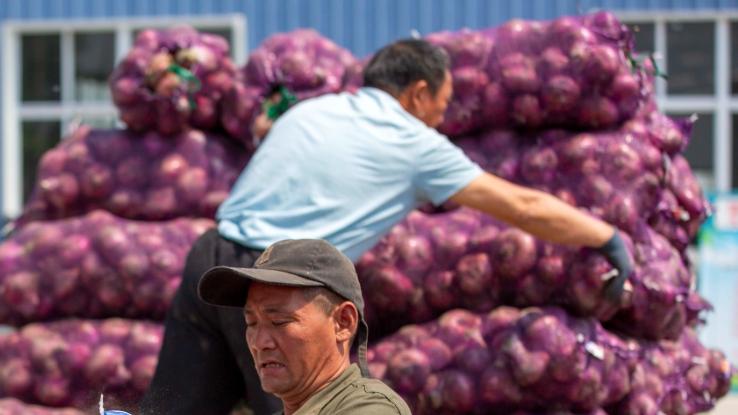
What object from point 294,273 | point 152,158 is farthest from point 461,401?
point 294,273

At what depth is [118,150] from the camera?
13.1ft

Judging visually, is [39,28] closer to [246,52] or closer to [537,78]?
[246,52]

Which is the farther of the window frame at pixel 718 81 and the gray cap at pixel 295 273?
the window frame at pixel 718 81

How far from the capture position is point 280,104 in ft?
12.6

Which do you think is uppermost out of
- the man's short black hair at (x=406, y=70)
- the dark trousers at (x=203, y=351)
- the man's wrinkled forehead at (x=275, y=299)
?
the man's short black hair at (x=406, y=70)

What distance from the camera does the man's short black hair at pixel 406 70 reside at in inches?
131

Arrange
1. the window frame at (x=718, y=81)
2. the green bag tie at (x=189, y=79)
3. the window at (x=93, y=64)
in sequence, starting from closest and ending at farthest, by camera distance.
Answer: the green bag tie at (x=189, y=79) → the window frame at (x=718, y=81) → the window at (x=93, y=64)

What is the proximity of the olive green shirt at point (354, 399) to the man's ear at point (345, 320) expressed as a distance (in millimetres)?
54

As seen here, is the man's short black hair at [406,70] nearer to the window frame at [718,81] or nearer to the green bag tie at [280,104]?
the green bag tie at [280,104]

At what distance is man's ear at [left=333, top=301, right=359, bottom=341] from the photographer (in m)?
1.96

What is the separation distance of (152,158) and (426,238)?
37.8 inches

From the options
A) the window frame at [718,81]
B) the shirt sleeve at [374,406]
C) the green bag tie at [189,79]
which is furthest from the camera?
the window frame at [718,81]

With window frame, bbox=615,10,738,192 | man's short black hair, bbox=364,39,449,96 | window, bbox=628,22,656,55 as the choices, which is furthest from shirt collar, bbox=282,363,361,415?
window, bbox=628,22,656,55

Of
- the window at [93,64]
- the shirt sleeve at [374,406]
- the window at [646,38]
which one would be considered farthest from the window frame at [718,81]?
the shirt sleeve at [374,406]
